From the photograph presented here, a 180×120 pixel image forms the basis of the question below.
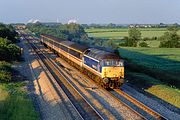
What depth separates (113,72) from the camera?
28.2 m

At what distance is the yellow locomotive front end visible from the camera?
1102 inches

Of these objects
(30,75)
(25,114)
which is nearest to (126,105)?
(25,114)

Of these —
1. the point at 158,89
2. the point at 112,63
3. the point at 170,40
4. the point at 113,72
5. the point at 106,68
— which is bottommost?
the point at 170,40

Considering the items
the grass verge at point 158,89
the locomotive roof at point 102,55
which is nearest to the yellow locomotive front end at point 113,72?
the locomotive roof at point 102,55

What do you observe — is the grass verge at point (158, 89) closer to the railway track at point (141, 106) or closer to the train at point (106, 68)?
the railway track at point (141, 106)

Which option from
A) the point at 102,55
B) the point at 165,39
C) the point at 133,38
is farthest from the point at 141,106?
the point at 133,38

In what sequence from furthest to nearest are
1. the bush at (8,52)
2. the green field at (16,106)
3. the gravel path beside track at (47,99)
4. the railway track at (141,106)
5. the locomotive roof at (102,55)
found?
the bush at (8,52)
the locomotive roof at (102,55)
the gravel path beside track at (47,99)
the railway track at (141,106)
the green field at (16,106)

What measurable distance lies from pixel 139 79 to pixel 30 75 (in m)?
11.6

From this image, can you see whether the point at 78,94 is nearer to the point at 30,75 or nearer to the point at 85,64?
the point at 85,64

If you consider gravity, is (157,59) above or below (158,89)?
below

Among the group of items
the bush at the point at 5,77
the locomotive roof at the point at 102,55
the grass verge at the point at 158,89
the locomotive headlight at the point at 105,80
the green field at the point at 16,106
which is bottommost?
the grass verge at the point at 158,89

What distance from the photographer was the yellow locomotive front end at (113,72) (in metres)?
28.0

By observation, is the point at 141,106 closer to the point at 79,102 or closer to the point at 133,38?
the point at 79,102

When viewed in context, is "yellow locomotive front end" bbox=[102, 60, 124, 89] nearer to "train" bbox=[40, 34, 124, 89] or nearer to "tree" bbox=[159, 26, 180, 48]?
"train" bbox=[40, 34, 124, 89]
